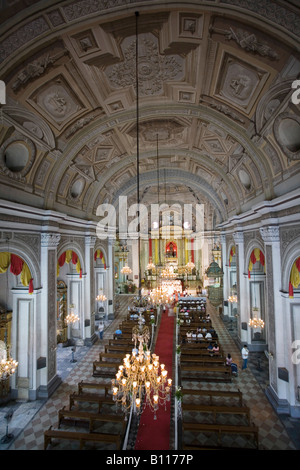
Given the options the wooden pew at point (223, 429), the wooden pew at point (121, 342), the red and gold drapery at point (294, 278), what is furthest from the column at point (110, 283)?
the red and gold drapery at point (294, 278)

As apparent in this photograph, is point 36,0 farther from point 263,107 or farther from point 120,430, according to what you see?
point 120,430

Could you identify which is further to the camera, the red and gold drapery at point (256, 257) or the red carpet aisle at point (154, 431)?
the red and gold drapery at point (256, 257)

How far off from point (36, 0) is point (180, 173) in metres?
14.3

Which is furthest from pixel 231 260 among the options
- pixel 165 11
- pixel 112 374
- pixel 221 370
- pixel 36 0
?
pixel 36 0

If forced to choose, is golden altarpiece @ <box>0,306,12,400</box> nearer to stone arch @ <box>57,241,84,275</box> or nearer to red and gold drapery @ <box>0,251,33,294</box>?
red and gold drapery @ <box>0,251,33,294</box>

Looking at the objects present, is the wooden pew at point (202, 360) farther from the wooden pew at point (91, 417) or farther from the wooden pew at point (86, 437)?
the wooden pew at point (86, 437)

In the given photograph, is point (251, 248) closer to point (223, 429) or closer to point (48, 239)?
point (223, 429)

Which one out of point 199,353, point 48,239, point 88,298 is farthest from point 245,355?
point 48,239

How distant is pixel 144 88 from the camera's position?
8.37m

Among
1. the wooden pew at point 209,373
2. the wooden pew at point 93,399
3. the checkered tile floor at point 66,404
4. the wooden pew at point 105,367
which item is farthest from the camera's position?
the wooden pew at point 105,367

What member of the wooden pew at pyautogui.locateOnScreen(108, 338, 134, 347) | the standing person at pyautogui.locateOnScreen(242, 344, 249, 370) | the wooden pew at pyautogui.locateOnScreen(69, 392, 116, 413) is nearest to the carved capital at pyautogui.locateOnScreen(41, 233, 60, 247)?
the wooden pew at pyautogui.locateOnScreen(69, 392, 116, 413)

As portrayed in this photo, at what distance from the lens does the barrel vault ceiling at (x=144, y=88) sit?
17.4ft

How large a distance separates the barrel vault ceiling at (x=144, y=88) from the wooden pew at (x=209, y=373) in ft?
23.1

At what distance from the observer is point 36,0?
15.8 feet
